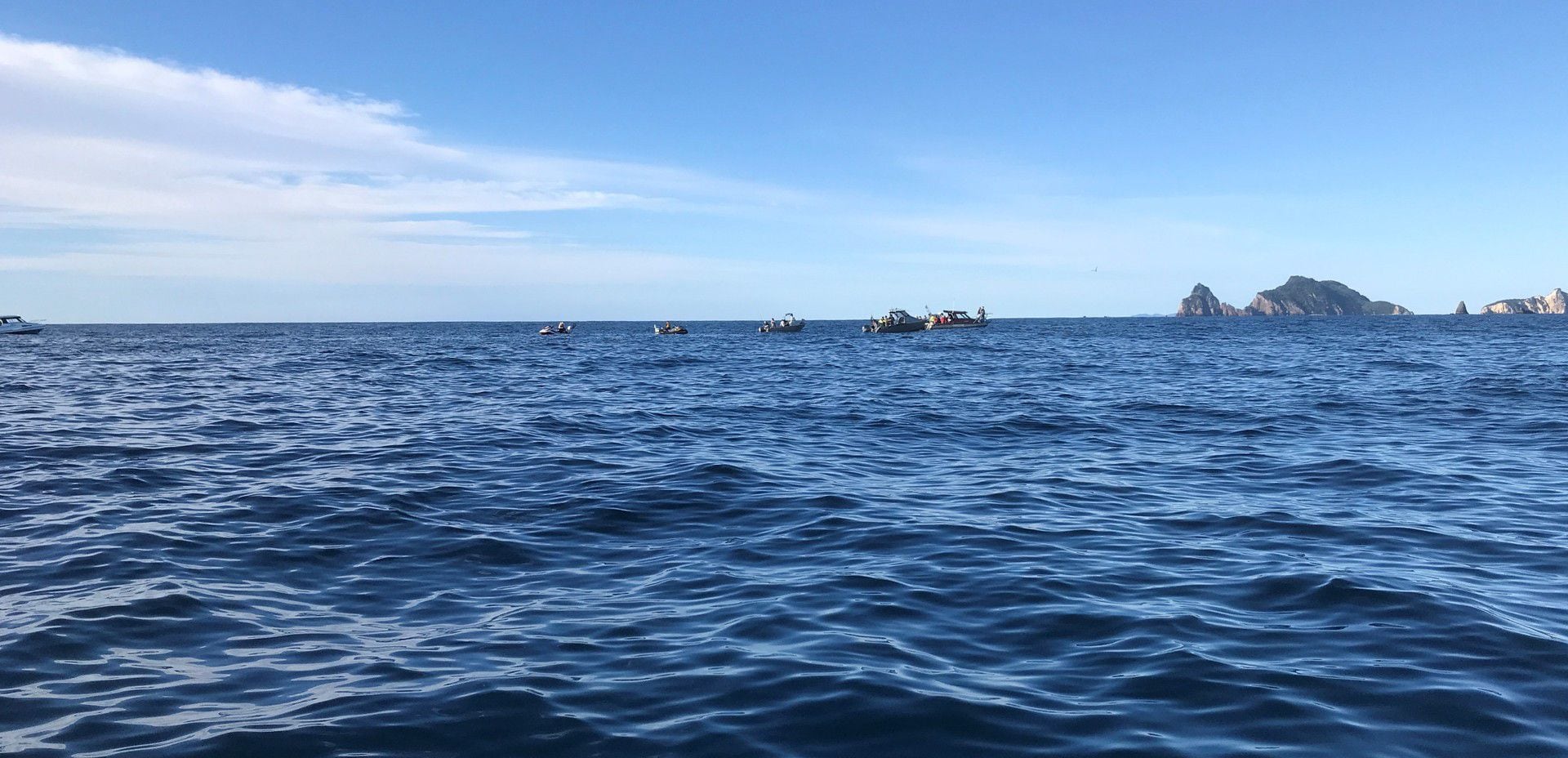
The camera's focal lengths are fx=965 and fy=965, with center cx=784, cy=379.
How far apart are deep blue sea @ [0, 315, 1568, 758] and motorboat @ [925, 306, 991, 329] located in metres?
103

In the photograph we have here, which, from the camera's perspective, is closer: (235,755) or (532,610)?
(235,755)

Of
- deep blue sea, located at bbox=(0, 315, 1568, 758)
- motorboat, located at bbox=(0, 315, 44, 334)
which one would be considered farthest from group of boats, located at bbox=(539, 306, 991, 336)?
deep blue sea, located at bbox=(0, 315, 1568, 758)

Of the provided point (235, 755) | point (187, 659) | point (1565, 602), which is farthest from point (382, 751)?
point (1565, 602)

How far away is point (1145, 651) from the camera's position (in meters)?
7.40

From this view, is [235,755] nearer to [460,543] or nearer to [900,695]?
[900,695]

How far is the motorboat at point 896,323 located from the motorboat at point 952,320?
9.42ft

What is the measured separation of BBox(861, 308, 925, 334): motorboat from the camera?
393 feet

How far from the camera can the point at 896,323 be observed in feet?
392

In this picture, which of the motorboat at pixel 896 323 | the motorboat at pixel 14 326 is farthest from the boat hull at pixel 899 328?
the motorboat at pixel 14 326

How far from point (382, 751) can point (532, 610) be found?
114 inches

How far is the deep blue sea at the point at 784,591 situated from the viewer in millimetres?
6152

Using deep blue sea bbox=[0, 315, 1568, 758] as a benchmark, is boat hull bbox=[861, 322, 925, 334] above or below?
above

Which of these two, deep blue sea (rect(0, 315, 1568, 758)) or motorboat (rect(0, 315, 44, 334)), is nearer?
deep blue sea (rect(0, 315, 1568, 758))

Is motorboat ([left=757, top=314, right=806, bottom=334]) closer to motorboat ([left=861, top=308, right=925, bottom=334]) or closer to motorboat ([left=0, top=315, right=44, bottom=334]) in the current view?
motorboat ([left=861, top=308, right=925, bottom=334])
